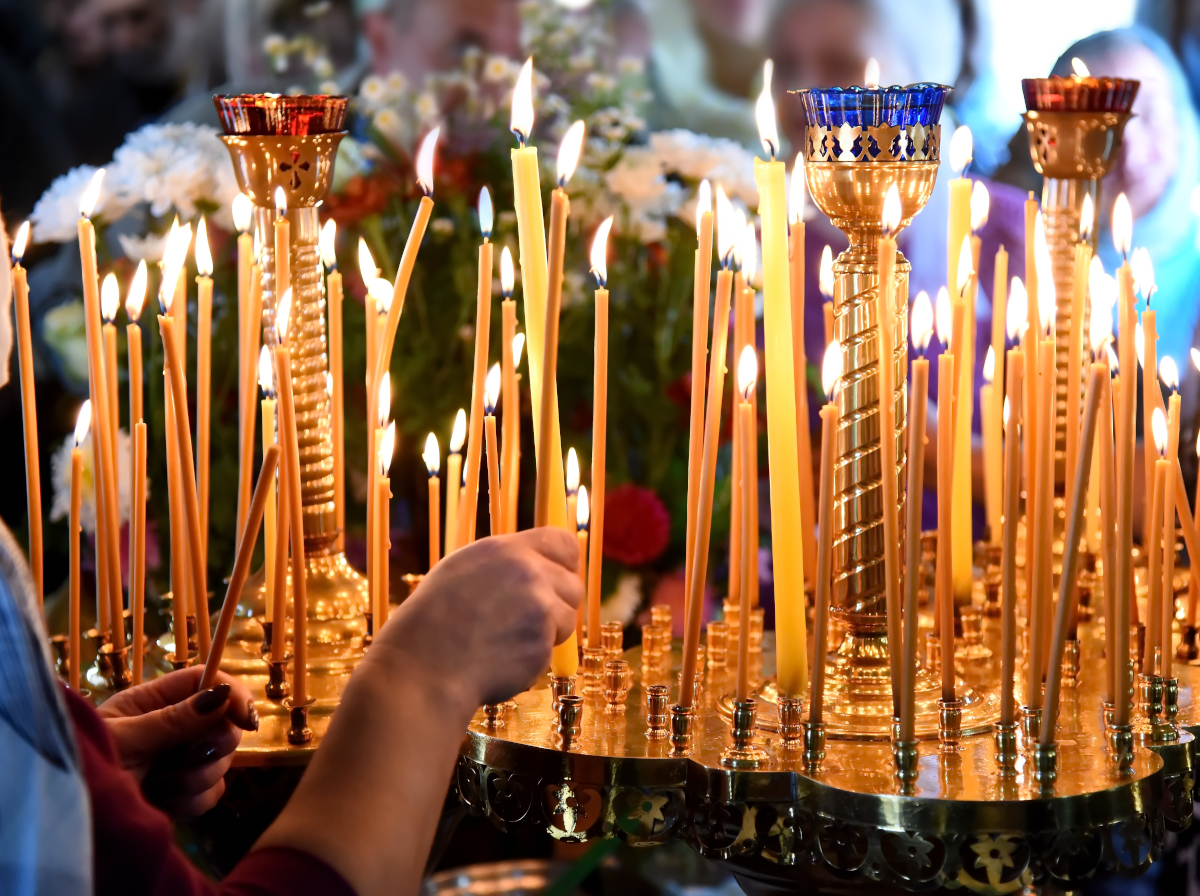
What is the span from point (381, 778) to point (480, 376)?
0.32 meters

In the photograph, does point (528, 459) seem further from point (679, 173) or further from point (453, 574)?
point (453, 574)

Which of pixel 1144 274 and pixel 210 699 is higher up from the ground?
pixel 1144 274

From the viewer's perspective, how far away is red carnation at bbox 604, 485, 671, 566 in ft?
4.66

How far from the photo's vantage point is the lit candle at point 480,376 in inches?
32.4

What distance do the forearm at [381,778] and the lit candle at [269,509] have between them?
0.71 ft

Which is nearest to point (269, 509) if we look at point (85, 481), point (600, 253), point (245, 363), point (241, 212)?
point (245, 363)

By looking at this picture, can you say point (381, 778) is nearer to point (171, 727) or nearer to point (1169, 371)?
point (171, 727)

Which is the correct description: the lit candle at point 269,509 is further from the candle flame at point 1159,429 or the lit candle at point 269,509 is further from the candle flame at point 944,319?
the candle flame at point 1159,429

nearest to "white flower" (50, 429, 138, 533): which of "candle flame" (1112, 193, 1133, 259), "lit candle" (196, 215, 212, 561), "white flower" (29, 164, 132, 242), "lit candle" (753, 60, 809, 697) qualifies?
"white flower" (29, 164, 132, 242)

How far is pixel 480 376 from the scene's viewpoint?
858 millimetres

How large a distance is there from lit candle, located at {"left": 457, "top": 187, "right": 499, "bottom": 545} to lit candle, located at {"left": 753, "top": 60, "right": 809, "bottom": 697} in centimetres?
17

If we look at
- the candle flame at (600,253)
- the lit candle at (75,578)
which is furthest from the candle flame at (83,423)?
the candle flame at (600,253)

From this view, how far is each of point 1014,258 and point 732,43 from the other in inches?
13.8

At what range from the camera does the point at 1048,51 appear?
4.69ft
